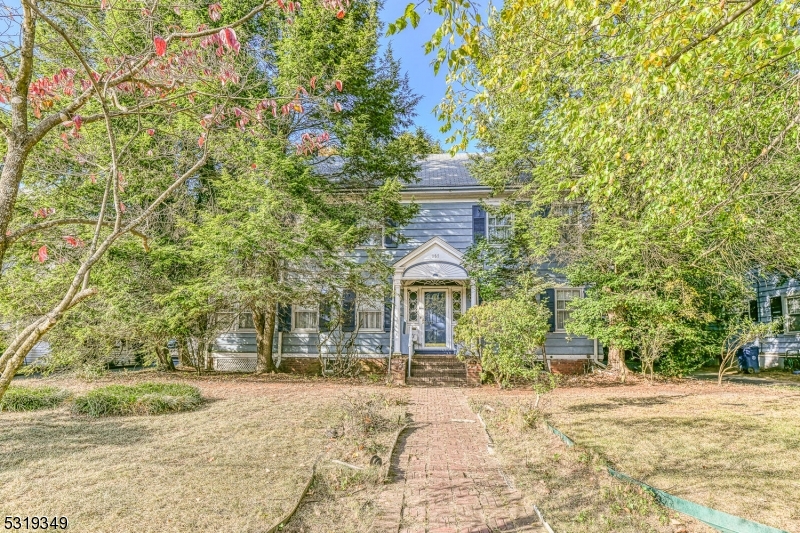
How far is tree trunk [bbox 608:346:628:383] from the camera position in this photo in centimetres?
1279

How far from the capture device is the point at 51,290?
418 inches

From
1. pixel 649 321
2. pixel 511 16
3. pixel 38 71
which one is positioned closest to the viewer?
pixel 511 16

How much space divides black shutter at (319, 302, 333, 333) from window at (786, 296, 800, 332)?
1615 cm

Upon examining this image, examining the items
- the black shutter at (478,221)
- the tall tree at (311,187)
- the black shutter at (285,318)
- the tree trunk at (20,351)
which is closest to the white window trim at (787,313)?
the black shutter at (478,221)

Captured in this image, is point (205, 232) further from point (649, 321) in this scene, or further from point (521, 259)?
point (649, 321)

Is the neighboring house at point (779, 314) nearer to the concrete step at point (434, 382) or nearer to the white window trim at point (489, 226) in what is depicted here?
the white window trim at point (489, 226)

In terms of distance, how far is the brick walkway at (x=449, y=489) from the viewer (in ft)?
12.3

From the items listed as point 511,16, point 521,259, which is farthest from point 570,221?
point 511,16

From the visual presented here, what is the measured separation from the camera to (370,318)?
14547 millimetres

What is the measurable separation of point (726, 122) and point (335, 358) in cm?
1132

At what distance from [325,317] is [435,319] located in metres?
3.59

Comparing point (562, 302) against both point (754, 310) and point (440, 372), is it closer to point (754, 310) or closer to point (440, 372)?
point (440, 372)

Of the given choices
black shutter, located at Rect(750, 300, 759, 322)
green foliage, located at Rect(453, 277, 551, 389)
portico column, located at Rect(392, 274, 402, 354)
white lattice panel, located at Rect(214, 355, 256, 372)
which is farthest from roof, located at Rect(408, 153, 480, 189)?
black shutter, located at Rect(750, 300, 759, 322)

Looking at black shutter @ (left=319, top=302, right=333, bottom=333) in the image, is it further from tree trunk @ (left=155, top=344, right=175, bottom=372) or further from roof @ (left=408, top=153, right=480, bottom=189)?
roof @ (left=408, top=153, right=480, bottom=189)
